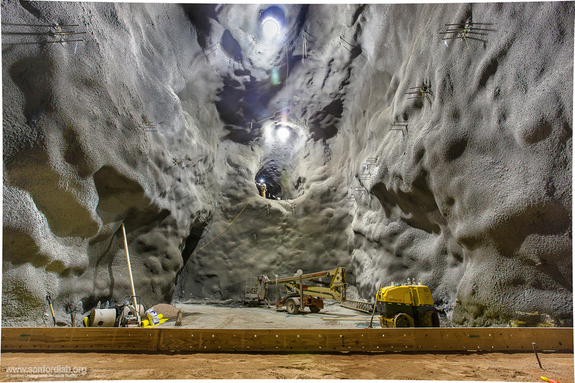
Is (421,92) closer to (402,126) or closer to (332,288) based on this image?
(402,126)

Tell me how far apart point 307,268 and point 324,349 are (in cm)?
839

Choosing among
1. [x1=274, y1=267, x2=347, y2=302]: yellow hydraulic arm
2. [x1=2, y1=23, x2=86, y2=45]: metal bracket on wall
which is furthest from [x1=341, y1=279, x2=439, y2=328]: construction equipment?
[x1=2, y1=23, x2=86, y2=45]: metal bracket on wall

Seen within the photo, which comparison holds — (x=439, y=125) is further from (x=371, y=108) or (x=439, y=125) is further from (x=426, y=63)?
(x=371, y=108)

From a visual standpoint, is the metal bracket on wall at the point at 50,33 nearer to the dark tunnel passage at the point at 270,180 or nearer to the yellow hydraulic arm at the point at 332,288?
the yellow hydraulic arm at the point at 332,288

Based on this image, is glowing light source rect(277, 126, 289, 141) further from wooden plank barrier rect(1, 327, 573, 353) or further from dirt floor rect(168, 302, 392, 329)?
wooden plank barrier rect(1, 327, 573, 353)

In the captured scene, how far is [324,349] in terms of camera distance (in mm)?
3504

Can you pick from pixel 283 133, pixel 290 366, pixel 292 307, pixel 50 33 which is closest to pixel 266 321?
pixel 292 307

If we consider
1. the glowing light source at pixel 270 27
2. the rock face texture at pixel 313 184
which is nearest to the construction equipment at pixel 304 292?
the rock face texture at pixel 313 184

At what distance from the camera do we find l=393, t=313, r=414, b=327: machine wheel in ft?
16.5

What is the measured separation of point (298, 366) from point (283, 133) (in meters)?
13.1

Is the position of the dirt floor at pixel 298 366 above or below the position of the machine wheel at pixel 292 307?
above

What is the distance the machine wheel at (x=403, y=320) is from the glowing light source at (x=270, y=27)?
923cm

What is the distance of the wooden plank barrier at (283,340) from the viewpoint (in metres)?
3.52

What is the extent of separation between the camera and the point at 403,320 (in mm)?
5070
